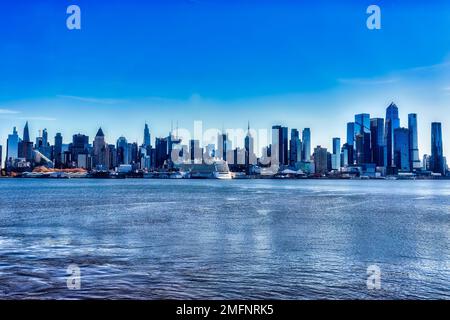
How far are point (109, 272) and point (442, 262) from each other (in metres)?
7.69

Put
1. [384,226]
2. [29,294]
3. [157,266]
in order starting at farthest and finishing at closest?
[384,226]
[157,266]
[29,294]

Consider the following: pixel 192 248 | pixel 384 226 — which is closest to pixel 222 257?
pixel 192 248

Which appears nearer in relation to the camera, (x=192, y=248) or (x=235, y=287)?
(x=235, y=287)

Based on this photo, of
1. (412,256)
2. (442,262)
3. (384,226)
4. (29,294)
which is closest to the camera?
(29,294)

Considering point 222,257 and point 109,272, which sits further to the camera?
point 222,257
